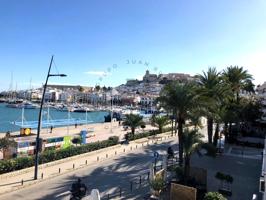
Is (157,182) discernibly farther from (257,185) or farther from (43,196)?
(257,185)

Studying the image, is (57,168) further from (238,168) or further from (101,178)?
(238,168)

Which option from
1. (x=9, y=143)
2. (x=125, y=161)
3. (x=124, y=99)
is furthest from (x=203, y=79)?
(x=124, y=99)

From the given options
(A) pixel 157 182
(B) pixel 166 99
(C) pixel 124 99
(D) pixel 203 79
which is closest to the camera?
(A) pixel 157 182

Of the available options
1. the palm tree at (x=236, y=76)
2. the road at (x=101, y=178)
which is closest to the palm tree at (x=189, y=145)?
the road at (x=101, y=178)

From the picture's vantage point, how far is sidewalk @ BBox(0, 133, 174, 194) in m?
20.0

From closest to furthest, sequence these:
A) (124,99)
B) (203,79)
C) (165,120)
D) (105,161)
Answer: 1. (105,161)
2. (203,79)
3. (165,120)
4. (124,99)

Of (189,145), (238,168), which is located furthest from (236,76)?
(189,145)

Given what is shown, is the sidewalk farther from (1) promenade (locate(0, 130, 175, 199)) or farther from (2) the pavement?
(2) the pavement

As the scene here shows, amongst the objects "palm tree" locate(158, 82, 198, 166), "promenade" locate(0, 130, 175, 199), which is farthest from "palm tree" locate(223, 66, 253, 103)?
"palm tree" locate(158, 82, 198, 166)

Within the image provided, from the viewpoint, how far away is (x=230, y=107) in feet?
130

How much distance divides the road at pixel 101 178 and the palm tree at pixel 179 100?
5441 mm

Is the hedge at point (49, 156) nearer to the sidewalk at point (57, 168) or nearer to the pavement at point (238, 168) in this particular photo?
the sidewalk at point (57, 168)

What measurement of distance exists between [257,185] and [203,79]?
43.6 ft

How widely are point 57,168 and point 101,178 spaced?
418 centimetres
